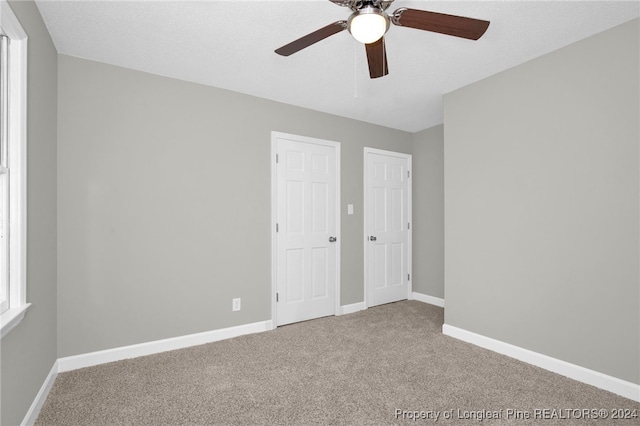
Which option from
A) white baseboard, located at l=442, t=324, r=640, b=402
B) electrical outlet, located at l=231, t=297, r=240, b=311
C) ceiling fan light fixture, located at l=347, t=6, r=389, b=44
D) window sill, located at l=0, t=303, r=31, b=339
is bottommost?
white baseboard, located at l=442, t=324, r=640, b=402

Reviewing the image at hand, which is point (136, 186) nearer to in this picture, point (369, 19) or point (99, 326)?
point (99, 326)

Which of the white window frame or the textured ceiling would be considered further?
the textured ceiling

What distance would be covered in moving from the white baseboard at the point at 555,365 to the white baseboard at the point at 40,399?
322 cm

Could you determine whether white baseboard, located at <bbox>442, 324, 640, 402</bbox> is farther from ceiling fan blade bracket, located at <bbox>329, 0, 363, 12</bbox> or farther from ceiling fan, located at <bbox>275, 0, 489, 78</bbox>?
ceiling fan blade bracket, located at <bbox>329, 0, 363, 12</bbox>

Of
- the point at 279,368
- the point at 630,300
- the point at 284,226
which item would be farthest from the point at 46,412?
the point at 630,300

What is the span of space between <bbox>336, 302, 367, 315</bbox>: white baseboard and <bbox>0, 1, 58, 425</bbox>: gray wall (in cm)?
273

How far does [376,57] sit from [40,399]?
286 cm

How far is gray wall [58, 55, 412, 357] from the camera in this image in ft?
8.40

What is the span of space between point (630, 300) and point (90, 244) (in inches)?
153

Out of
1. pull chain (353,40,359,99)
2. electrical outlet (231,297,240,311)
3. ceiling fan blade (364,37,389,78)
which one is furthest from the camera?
electrical outlet (231,297,240,311)

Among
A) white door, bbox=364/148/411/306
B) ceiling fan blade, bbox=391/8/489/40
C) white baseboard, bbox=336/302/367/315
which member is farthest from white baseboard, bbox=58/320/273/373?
ceiling fan blade, bbox=391/8/489/40

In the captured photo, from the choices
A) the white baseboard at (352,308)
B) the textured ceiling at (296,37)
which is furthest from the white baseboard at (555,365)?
the textured ceiling at (296,37)

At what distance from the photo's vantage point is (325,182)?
3.90 m

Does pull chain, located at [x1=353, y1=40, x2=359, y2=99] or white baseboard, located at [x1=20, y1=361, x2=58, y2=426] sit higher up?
pull chain, located at [x1=353, y1=40, x2=359, y2=99]
